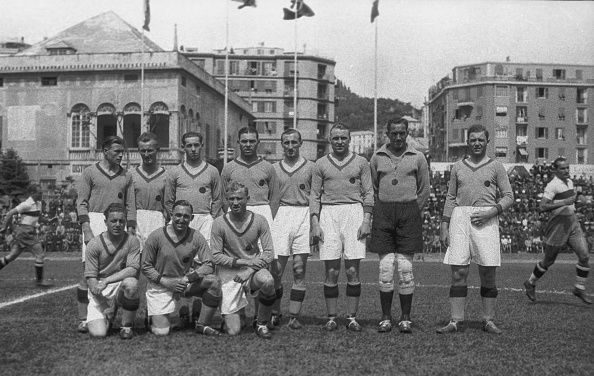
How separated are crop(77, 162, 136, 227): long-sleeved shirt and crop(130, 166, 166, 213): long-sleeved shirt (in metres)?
0.32

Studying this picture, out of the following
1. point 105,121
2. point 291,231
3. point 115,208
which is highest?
point 105,121

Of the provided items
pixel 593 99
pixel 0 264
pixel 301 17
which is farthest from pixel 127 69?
pixel 593 99

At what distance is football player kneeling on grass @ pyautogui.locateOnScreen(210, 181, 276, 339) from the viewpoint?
8.03 metres

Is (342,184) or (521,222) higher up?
(342,184)

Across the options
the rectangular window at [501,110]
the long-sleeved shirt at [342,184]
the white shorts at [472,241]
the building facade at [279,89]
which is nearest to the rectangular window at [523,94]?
the rectangular window at [501,110]

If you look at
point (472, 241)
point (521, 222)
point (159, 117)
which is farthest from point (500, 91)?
point (472, 241)

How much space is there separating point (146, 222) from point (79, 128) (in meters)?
42.1

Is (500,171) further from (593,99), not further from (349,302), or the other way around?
(593,99)

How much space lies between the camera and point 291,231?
8695 mm

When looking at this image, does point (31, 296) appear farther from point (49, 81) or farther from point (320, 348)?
point (49, 81)

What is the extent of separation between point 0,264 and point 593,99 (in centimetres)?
8049

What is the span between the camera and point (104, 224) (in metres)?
8.74

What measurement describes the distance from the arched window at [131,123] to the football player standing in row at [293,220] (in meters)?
40.6

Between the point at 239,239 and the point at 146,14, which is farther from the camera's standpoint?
the point at 146,14
